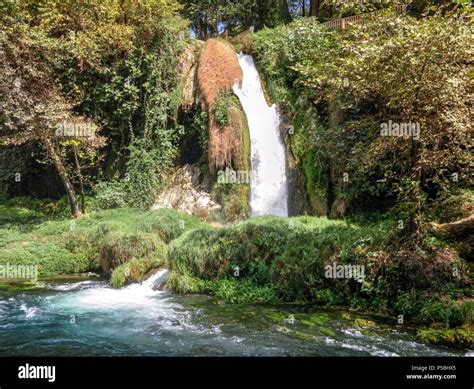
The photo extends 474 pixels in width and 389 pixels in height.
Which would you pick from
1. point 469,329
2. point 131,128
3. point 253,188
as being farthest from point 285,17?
point 469,329

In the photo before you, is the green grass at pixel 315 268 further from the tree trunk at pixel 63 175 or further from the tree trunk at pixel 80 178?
the tree trunk at pixel 80 178

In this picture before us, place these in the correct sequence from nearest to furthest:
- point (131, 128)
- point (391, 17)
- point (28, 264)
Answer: point (391, 17) < point (28, 264) < point (131, 128)

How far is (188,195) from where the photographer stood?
19.4m

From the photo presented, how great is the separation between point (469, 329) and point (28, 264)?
1257 cm

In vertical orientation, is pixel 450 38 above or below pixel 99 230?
above

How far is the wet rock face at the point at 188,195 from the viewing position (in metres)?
18.6

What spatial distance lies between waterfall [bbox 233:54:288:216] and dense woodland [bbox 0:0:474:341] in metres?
0.62

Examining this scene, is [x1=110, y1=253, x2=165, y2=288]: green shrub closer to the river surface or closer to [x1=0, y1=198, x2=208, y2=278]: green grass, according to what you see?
[x1=0, y1=198, x2=208, y2=278]: green grass

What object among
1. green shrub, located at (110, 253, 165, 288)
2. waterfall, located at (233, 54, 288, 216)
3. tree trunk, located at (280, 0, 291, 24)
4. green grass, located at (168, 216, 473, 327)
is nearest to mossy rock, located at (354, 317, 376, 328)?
green grass, located at (168, 216, 473, 327)

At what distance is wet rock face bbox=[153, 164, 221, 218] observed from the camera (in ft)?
60.9

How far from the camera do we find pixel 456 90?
8.47 meters

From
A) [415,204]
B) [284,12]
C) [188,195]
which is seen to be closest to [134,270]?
[188,195]

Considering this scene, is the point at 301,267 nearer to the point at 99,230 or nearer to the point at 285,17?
the point at 99,230

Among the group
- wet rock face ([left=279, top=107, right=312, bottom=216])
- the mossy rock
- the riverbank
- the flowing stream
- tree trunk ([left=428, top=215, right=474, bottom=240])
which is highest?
wet rock face ([left=279, top=107, right=312, bottom=216])
